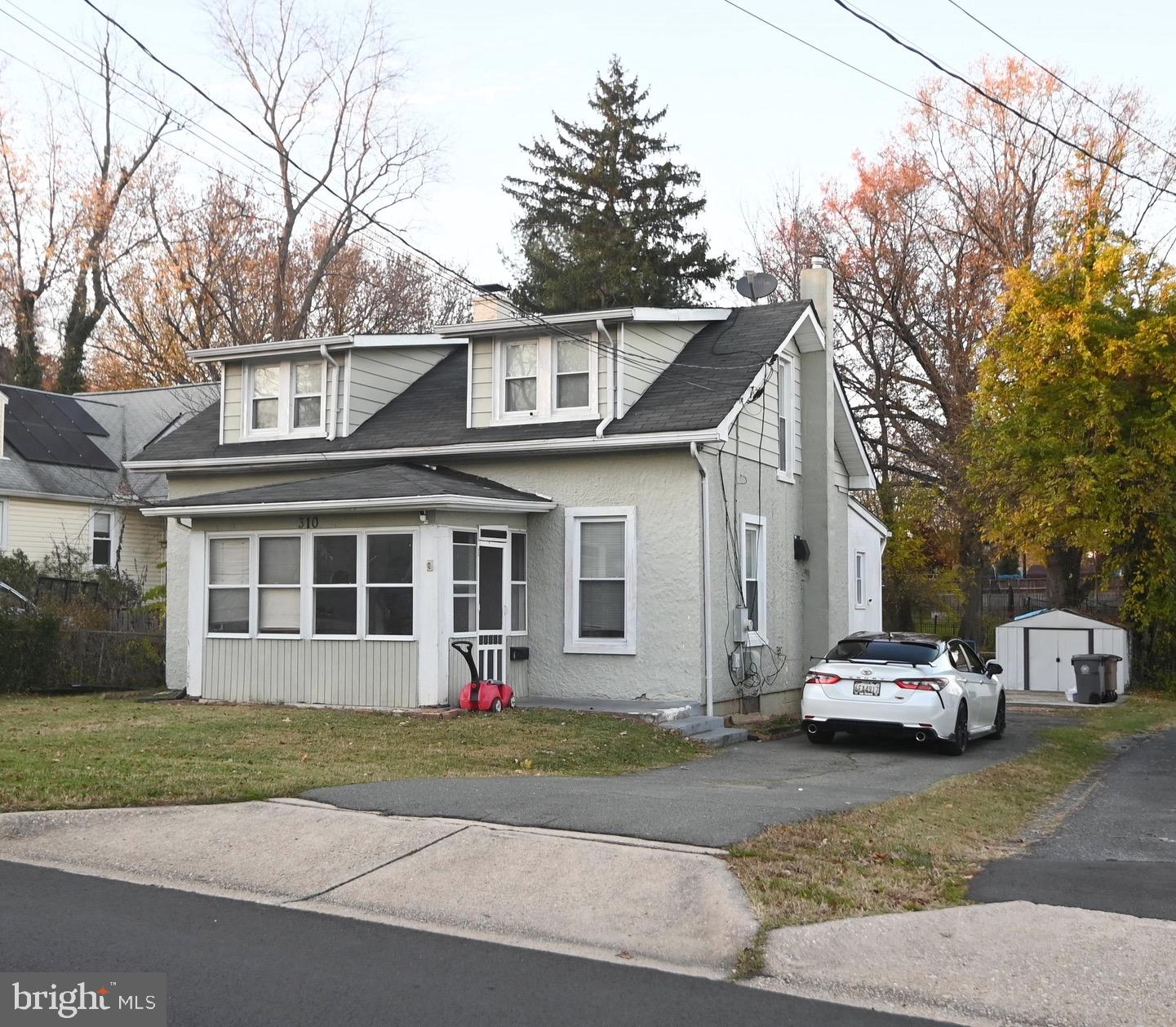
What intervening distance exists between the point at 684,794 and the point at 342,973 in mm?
4962

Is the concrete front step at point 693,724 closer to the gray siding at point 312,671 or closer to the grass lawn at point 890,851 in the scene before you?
the gray siding at point 312,671

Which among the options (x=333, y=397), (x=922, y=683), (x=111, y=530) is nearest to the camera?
(x=922, y=683)

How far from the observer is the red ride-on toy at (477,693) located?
1661 centimetres

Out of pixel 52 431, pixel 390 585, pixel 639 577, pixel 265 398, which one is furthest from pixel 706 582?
pixel 52 431

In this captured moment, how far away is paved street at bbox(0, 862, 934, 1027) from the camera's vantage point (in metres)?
5.54

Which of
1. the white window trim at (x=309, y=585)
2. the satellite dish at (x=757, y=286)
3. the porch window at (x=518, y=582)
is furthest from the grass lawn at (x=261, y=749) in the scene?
the satellite dish at (x=757, y=286)

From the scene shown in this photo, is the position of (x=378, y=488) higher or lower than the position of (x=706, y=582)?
higher

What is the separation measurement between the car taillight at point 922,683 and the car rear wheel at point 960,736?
0.58 metres

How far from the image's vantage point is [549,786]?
10.7 metres

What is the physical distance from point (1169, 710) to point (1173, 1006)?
20496mm

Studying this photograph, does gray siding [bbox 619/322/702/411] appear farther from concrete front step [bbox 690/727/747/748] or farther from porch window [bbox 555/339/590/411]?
concrete front step [bbox 690/727/747/748]

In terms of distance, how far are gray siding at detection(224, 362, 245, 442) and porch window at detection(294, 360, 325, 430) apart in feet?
3.37

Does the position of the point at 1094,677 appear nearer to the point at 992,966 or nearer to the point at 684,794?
the point at 684,794

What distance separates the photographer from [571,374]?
1873 centimetres
